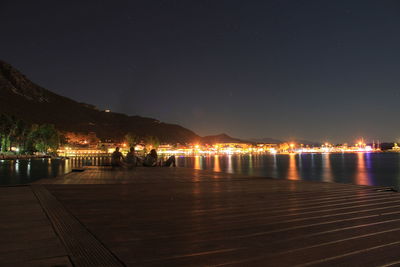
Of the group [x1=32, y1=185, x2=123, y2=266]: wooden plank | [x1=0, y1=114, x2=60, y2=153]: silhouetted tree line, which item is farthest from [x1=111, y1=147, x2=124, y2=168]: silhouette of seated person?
[x1=0, y1=114, x2=60, y2=153]: silhouetted tree line

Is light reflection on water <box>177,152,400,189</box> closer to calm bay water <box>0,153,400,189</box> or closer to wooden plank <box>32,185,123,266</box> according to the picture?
calm bay water <box>0,153,400,189</box>

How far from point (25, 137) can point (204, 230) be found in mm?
104447

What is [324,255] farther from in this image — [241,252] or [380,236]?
[380,236]

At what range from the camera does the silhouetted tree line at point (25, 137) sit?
85.8m

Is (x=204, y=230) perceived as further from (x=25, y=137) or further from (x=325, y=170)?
(x=25, y=137)

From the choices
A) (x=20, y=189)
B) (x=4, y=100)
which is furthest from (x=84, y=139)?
(x=20, y=189)

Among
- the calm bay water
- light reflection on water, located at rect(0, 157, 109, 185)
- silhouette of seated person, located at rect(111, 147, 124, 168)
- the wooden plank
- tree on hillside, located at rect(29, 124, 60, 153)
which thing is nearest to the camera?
the wooden plank

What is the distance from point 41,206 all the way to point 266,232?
4410 millimetres

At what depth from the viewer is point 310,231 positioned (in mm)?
4848

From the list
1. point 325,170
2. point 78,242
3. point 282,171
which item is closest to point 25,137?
point 282,171

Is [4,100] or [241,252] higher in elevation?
[4,100]

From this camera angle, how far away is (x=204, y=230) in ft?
16.0

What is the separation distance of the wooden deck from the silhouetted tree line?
89.3 meters

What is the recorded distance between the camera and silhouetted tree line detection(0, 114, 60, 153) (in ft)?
282
